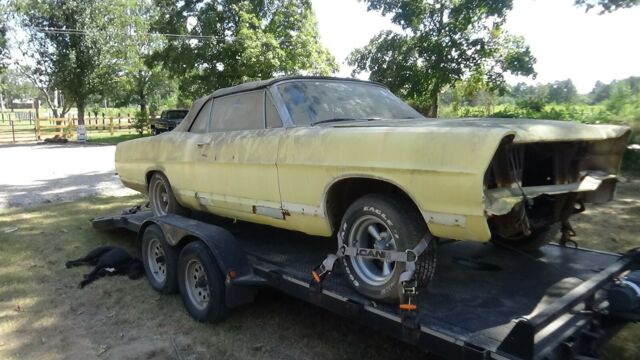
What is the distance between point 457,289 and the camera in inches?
126

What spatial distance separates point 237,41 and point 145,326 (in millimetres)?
18084

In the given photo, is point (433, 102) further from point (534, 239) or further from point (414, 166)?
point (414, 166)

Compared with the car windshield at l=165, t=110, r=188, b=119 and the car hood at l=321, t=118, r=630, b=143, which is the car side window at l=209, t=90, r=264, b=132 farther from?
the car windshield at l=165, t=110, r=188, b=119

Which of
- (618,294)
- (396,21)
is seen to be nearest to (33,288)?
(618,294)

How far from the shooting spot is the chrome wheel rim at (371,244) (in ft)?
9.82

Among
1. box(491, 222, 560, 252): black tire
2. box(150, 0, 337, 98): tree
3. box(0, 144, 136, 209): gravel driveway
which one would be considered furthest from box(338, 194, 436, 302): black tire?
box(150, 0, 337, 98): tree

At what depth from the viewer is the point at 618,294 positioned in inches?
109

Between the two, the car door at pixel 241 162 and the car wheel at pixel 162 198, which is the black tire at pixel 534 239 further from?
the car wheel at pixel 162 198

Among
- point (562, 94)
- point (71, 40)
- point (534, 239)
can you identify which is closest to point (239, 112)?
point (534, 239)

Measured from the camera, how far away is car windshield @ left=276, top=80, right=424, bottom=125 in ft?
12.6

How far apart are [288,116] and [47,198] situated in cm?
737

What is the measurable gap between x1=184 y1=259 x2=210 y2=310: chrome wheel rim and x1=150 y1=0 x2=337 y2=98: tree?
16.8 meters

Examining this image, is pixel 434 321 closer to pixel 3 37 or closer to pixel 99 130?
pixel 3 37

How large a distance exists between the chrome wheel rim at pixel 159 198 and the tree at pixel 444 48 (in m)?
13.7
